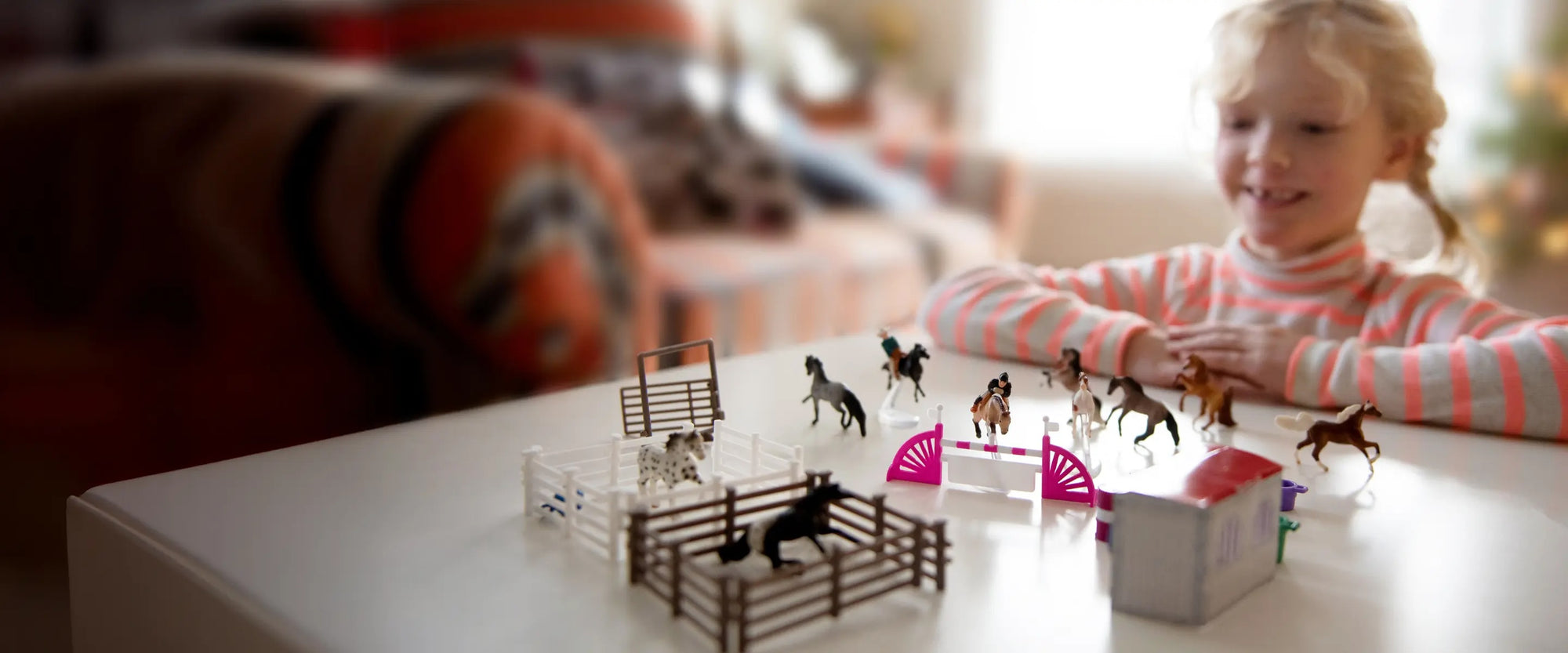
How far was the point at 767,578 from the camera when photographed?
1.69 feet

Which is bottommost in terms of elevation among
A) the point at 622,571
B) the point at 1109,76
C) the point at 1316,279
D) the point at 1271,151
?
the point at 622,571

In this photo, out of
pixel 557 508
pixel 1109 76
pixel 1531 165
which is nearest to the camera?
pixel 557 508

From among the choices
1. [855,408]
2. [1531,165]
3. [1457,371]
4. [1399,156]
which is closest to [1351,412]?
[1457,371]

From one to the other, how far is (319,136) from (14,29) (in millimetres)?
Answer: 226

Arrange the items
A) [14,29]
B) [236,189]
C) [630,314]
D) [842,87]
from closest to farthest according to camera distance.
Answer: [14,29] < [236,189] < [630,314] < [842,87]

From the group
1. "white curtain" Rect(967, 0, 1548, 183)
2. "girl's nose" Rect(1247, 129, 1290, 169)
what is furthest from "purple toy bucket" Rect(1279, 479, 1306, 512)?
"white curtain" Rect(967, 0, 1548, 183)

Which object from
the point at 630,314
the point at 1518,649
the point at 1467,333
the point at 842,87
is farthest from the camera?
the point at 842,87

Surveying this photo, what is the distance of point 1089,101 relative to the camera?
1.98 metres

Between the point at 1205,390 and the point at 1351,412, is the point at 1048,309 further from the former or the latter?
the point at 1351,412

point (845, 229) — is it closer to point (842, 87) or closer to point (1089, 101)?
point (842, 87)

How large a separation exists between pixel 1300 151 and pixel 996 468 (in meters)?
0.57

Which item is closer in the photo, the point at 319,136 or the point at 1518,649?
the point at 1518,649

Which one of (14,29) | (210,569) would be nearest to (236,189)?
(14,29)

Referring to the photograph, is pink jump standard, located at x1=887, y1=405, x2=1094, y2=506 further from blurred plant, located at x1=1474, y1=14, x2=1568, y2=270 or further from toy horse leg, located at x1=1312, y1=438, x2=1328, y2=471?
blurred plant, located at x1=1474, y1=14, x2=1568, y2=270
